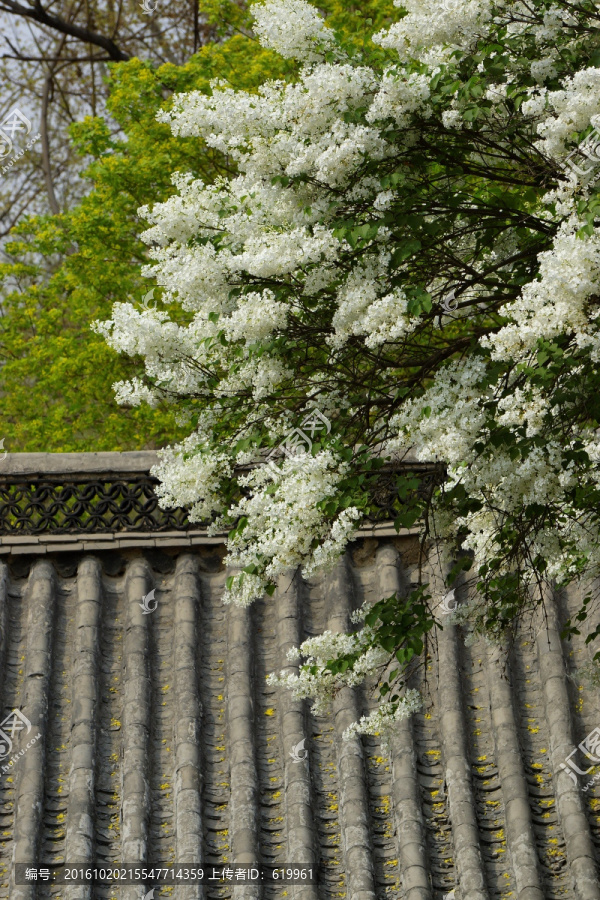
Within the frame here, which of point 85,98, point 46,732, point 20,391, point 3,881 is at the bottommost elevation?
point 3,881

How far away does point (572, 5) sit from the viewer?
4312 millimetres

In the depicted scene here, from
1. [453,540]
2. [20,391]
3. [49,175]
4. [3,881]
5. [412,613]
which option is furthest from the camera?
[49,175]

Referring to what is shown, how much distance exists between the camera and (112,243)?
12125 millimetres

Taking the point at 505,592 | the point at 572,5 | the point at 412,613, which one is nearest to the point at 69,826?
the point at 412,613

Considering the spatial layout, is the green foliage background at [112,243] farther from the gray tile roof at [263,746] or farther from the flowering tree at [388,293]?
the flowering tree at [388,293]

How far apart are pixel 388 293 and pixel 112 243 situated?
833 centimetres

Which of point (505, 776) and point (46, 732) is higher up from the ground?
point (46, 732)

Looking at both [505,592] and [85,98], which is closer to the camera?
[505,592]

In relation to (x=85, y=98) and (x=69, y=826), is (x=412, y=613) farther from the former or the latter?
(x=85, y=98)

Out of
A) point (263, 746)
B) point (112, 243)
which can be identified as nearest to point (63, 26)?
point (112, 243)

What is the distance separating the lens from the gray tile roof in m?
5.11

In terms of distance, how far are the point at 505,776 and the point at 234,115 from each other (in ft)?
10.7

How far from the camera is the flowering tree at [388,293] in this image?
157 inches

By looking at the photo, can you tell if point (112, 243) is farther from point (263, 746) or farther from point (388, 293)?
point (388, 293)
